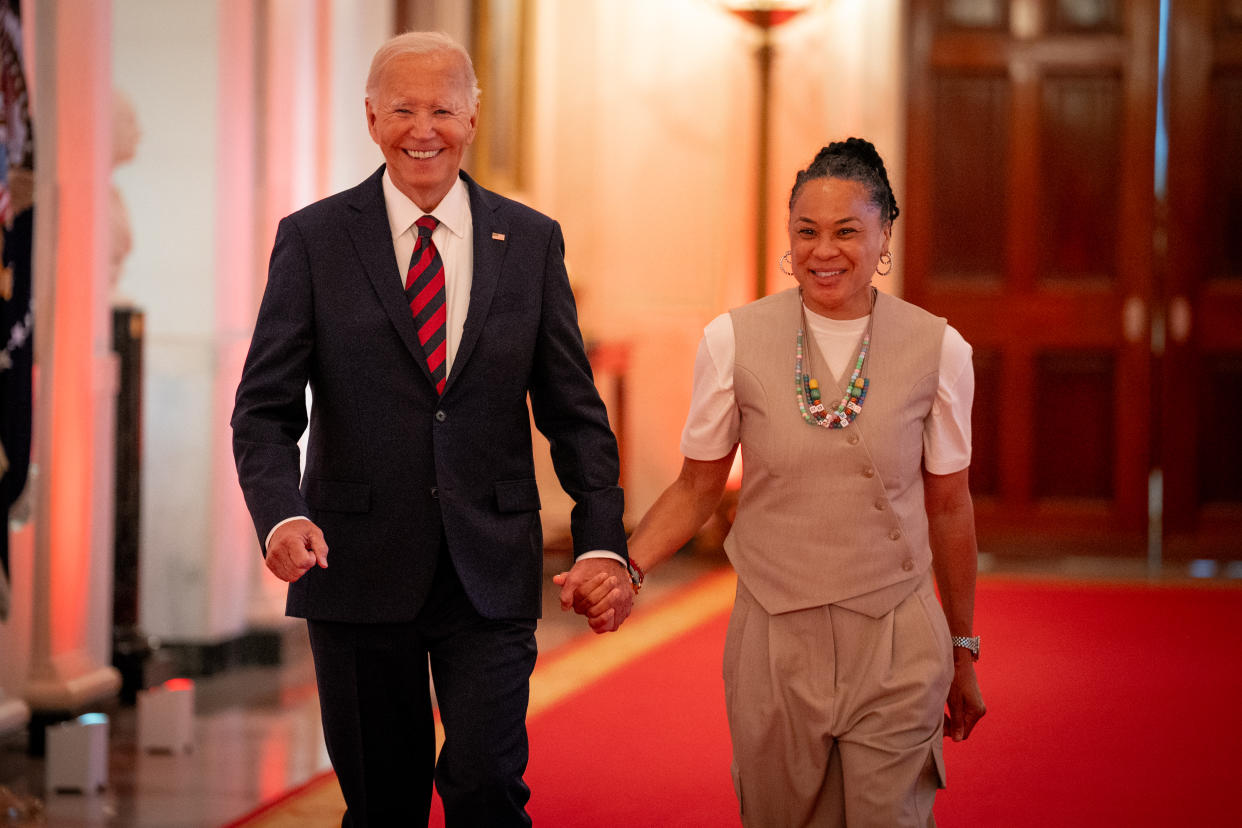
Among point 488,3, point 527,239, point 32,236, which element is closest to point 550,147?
point 488,3

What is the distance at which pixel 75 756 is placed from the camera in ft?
13.0

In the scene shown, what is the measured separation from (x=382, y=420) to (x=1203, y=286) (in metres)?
6.97

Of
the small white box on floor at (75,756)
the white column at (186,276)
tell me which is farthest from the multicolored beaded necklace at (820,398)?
the white column at (186,276)

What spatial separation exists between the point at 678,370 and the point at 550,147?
4.80 ft

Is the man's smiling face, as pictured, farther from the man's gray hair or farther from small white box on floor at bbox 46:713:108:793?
small white box on floor at bbox 46:713:108:793

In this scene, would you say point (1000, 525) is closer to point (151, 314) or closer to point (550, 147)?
point (550, 147)

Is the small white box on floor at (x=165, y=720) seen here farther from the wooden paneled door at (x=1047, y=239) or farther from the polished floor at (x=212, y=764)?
the wooden paneled door at (x=1047, y=239)

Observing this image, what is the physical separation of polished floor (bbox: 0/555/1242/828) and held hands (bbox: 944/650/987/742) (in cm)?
202

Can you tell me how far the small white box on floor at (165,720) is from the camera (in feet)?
14.6

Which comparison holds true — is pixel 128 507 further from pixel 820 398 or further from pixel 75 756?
pixel 820 398

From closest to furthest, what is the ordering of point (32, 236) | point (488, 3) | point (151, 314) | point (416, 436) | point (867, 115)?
point (416, 436) < point (32, 236) < point (151, 314) < point (488, 3) < point (867, 115)

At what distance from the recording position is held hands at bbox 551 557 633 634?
2441 mm

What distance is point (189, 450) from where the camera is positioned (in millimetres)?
5730

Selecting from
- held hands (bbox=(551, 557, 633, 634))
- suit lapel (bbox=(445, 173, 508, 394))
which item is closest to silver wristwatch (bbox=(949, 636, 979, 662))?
held hands (bbox=(551, 557, 633, 634))
